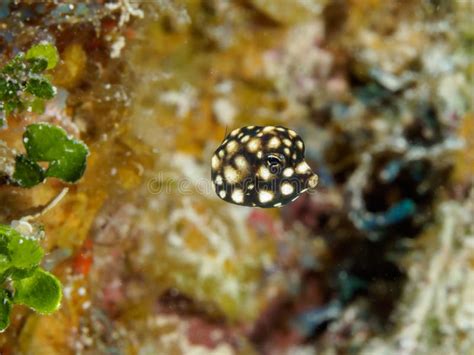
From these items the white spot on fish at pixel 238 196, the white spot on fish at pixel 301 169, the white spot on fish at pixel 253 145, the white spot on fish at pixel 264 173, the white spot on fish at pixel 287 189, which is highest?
the white spot on fish at pixel 253 145

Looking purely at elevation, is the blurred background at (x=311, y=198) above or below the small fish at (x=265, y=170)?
above

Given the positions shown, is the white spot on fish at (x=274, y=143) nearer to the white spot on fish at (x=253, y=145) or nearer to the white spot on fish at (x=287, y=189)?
the white spot on fish at (x=253, y=145)

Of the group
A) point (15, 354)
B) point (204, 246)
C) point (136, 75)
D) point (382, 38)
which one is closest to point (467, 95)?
point (382, 38)

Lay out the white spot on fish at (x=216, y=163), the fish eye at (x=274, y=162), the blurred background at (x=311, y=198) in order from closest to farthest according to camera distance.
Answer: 1. the fish eye at (x=274, y=162)
2. the white spot on fish at (x=216, y=163)
3. the blurred background at (x=311, y=198)

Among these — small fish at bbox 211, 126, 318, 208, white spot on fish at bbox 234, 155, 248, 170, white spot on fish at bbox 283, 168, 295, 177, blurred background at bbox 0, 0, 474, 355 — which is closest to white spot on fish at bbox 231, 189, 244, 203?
small fish at bbox 211, 126, 318, 208

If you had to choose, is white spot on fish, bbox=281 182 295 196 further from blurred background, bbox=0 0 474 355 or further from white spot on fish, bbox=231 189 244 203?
blurred background, bbox=0 0 474 355

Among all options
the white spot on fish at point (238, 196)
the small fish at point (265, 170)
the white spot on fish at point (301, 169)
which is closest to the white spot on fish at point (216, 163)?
the small fish at point (265, 170)

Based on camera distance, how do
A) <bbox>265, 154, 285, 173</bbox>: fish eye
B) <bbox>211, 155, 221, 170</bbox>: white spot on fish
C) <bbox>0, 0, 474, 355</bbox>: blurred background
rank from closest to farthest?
<bbox>265, 154, 285, 173</bbox>: fish eye → <bbox>211, 155, 221, 170</bbox>: white spot on fish → <bbox>0, 0, 474, 355</bbox>: blurred background

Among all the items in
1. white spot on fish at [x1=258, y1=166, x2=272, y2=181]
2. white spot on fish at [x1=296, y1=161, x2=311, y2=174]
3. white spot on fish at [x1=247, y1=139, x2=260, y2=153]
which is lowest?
white spot on fish at [x1=258, y1=166, x2=272, y2=181]

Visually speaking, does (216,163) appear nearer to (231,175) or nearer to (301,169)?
(231,175)
